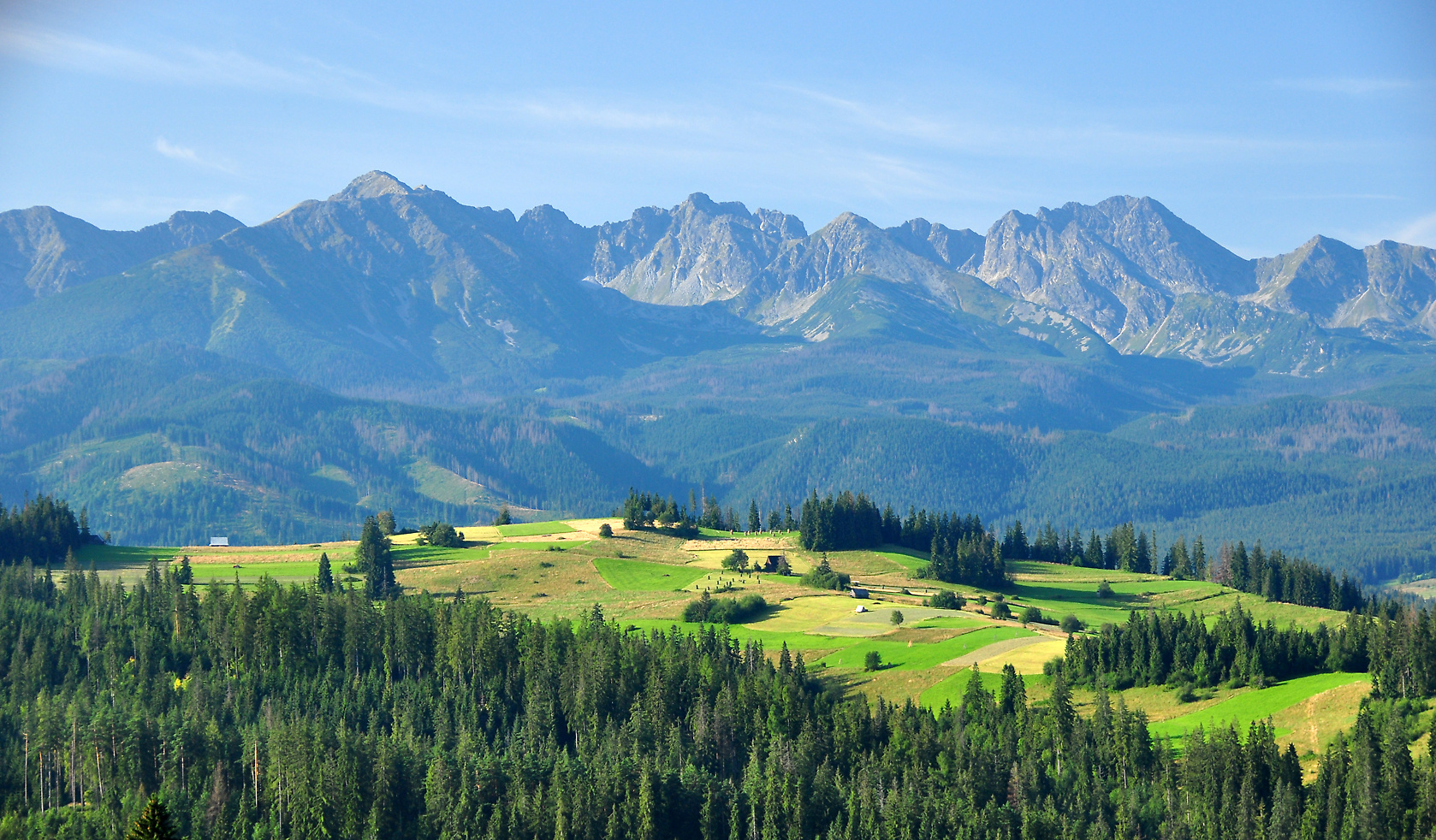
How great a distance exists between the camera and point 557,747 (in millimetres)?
131250

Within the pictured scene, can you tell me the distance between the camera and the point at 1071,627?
554 ft

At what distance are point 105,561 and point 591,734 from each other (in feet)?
338

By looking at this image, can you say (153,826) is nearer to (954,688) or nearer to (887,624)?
(954,688)

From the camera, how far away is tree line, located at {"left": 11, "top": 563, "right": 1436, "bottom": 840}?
106812 millimetres

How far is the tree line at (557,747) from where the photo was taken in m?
107

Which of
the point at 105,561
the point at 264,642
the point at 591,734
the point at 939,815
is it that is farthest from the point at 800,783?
the point at 105,561

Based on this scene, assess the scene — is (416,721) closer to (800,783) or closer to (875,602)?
(800,783)

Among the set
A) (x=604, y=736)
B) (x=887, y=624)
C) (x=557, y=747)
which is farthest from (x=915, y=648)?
(x=557, y=747)

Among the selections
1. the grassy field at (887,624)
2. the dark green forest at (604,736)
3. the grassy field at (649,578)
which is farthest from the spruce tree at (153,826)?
the grassy field at (649,578)

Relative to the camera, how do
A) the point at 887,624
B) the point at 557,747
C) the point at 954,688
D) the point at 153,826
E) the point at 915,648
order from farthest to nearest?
the point at 887,624
the point at 915,648
the point at 954,688
the point at 557,747
the point at 153,826

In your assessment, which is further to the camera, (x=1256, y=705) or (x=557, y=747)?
(x=557, y=747)

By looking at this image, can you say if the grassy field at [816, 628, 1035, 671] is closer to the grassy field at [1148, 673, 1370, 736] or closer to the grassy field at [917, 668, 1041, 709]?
the grassy field at [917, 668, 1041, 709]

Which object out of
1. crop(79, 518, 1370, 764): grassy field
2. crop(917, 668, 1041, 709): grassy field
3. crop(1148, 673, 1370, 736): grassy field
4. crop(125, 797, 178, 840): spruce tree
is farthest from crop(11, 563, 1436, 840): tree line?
crop(125, 797, 178, 840): spruce tree

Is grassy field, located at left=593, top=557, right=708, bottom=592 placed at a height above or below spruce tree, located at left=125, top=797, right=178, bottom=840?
below
